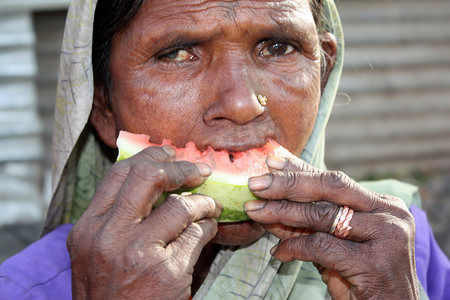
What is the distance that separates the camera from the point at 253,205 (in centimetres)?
192

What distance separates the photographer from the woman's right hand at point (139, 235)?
1712 mm

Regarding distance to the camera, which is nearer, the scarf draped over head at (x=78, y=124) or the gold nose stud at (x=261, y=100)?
the gold nose stud at (x=261, y=100)

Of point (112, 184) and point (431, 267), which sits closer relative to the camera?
point (112, 184)

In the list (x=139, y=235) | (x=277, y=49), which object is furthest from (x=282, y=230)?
(x=277, y=49)

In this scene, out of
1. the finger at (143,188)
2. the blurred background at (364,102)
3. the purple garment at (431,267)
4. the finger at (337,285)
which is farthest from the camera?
the blurred background at (364,102)

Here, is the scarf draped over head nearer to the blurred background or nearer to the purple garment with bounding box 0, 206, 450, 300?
the purple garment with bounding box 0, 206, 450, 300

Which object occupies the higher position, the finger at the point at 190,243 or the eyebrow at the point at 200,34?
the eyebrow at the point at 200,34

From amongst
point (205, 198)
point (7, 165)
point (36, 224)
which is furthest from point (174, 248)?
point (7, 165)

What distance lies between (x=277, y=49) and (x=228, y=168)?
28.6 inches

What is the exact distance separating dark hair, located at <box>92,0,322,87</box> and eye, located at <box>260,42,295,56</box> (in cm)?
30

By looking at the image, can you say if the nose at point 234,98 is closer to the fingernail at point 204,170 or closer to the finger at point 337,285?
the fingernail at point 204,170

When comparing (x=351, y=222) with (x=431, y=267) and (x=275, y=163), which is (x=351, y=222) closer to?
(x=275, y=163)

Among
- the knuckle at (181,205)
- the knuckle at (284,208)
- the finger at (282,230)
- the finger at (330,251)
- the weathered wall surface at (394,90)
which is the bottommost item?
the weathered wall surface at (394,90)

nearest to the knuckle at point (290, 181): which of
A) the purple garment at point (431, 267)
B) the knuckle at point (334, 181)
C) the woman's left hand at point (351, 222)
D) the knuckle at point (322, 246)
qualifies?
the woman's left hand at point (351, 222)
